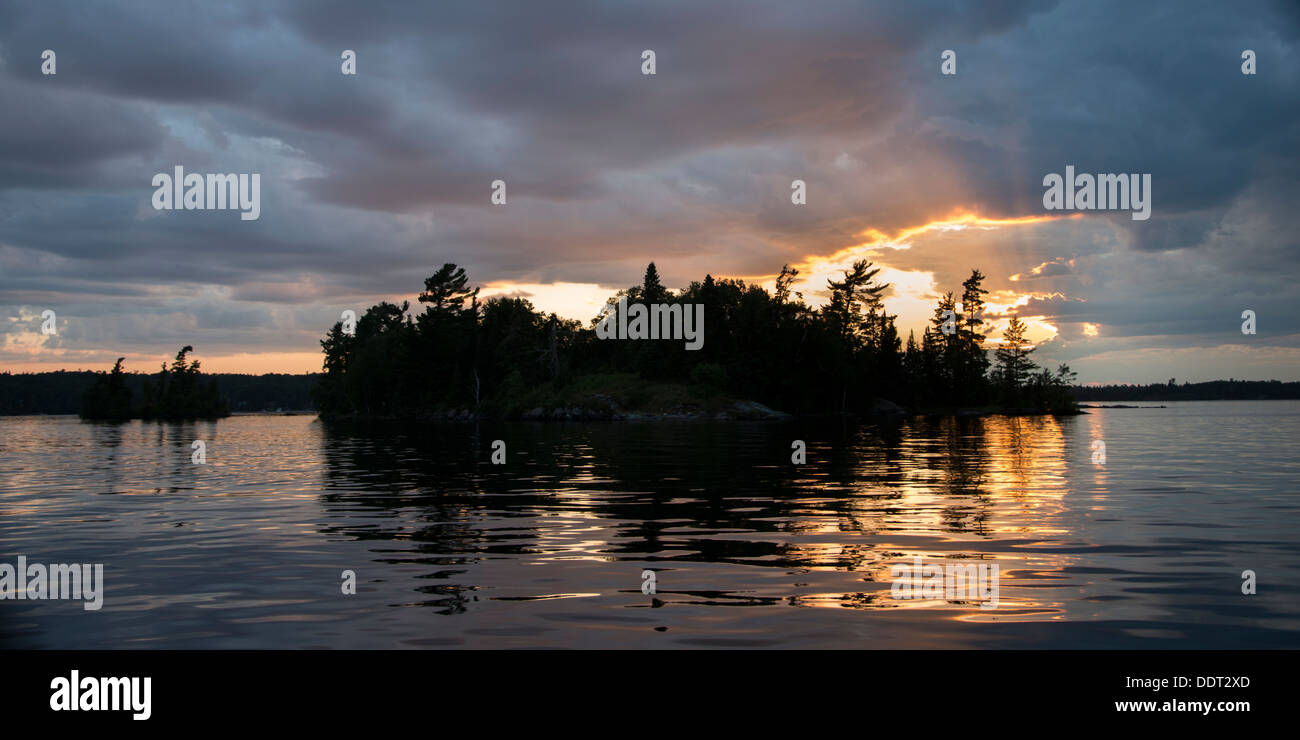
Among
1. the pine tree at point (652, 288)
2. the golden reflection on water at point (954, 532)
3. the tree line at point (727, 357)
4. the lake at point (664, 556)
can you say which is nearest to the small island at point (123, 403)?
the tree line at point (727, 357)

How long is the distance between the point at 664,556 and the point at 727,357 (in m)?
133

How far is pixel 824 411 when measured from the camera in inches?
5901

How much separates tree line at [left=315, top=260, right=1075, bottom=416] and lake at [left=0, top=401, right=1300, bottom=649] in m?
111

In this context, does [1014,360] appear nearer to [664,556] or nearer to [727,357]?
[727,357]

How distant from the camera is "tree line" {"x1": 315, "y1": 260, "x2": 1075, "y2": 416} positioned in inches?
5773

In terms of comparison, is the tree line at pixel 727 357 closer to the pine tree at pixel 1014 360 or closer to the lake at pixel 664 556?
the pine tree at pixel 1014 360

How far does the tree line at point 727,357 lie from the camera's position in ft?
481

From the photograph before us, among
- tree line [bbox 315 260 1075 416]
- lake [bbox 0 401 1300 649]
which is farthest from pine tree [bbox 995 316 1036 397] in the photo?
lake [bbox 0 401 1300 649]

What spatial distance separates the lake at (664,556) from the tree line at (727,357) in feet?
366

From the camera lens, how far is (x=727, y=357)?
14662cm

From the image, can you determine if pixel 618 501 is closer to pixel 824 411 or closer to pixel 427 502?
pixel 427 502
